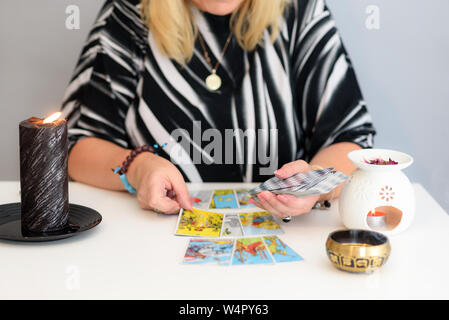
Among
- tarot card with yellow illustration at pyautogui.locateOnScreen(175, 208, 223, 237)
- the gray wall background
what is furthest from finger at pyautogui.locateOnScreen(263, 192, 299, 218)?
the gray wall background

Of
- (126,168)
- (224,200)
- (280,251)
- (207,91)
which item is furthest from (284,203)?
(207,91)

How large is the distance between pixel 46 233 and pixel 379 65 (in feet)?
4.30

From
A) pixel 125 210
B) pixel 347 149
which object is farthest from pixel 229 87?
pixel 125 210

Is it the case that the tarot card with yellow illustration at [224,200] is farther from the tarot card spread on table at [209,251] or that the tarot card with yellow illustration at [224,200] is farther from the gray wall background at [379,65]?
the gray wall background at [379,65]

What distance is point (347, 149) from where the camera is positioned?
148cm

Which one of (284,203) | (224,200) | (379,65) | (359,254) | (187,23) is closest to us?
(359,254)

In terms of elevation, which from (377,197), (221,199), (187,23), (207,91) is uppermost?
(187,23)

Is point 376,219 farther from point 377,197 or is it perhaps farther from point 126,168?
point 126,168

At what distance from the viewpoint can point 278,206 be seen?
116 centimetres

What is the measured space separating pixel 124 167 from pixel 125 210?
0.14 meters

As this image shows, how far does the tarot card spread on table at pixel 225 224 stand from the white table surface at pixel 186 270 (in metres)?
0.03

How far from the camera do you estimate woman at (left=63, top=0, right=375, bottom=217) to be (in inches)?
63.2

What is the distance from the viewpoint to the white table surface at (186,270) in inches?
35.3

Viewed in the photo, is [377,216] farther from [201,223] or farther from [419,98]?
[419,98]
